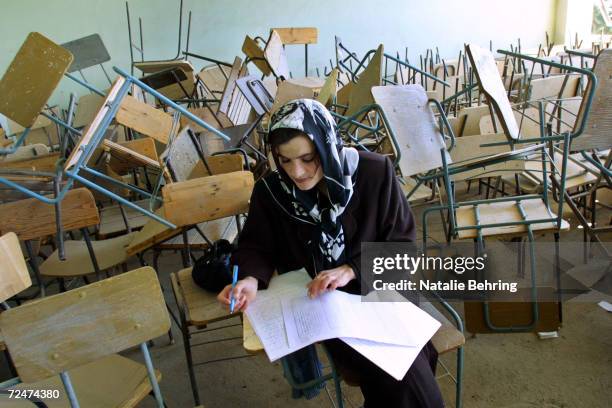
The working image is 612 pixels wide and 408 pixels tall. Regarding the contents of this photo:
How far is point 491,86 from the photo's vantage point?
77.2 inches

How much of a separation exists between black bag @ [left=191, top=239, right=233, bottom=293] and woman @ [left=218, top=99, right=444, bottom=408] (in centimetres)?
5

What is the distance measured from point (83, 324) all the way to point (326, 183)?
2.33ft

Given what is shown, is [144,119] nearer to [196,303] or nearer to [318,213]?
[196,303]

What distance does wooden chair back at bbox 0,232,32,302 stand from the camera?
1.24 meters

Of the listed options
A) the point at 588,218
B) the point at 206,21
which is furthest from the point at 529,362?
the point at 206,21

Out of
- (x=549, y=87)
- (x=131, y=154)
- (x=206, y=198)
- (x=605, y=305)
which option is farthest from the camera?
(x=549, y=87)

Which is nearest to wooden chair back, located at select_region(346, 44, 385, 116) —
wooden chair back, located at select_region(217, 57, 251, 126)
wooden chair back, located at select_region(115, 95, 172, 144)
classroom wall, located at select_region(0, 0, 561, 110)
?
wooden chair back, located at select_region(217, 57, 251, 126)

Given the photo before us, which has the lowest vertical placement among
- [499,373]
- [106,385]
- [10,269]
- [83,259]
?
[499,373]

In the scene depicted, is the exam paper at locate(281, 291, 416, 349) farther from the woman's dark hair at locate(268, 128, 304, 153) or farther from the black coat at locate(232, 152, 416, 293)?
the woman's dark hair at locate(268, 128, 304, 153)

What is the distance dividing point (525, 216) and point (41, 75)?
1973 millimetres

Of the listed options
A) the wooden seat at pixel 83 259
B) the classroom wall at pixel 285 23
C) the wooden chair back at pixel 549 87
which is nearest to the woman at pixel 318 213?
the wooden seat at pixel 83 259

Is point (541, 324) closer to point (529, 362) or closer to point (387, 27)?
point (529, 362)

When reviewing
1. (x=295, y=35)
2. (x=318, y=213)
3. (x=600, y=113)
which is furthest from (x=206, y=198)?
(x=295, y=35)

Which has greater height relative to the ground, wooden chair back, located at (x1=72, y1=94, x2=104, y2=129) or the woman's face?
wooden chair back, located at (x1=72, y1=94, x2=104, y2=129)
